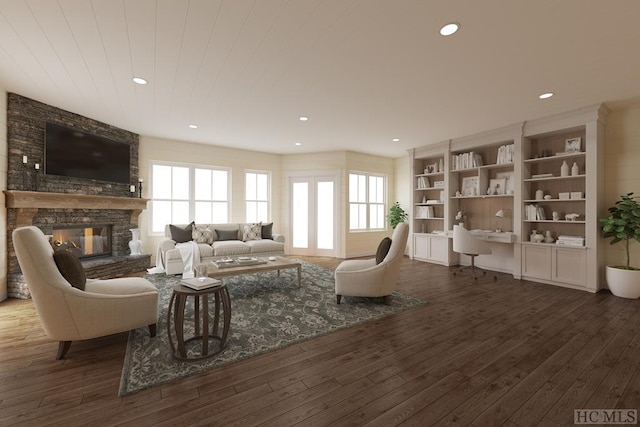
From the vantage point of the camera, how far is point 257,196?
7539 millimetres

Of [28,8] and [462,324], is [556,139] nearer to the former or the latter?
[462,324]

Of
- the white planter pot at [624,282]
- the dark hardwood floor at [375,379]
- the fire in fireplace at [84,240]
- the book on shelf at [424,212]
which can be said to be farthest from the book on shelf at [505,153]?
the fire in fireplace at [84,240]

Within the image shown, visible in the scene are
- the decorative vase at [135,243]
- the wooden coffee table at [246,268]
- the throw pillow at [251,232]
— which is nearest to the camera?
the wooden coffee table at [246,268]

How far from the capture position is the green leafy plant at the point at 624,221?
149 inches

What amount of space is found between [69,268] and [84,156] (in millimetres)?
3580

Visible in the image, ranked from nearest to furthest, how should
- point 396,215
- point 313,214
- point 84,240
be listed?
1. point 84,240
2. point 313,214
3. point 396,215

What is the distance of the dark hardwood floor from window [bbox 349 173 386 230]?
4628 millimetres

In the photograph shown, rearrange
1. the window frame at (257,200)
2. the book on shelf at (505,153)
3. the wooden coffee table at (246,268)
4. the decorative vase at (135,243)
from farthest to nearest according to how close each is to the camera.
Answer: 1. the window frame at (257,200)
2. the decorative vase at (135,243)
3. the book on shelf at (505,153)
4. the wooden coffee table at (246,268)

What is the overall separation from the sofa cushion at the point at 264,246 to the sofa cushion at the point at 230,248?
0.11 metres

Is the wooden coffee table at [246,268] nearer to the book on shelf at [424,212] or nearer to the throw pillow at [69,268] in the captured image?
the throw pillow at [69,268]

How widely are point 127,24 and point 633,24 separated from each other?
4330 millimetres

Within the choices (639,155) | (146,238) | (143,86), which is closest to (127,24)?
(143,86)

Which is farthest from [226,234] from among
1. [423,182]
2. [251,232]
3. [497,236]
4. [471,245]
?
[497,236]

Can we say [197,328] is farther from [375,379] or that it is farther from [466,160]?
[466,160]
